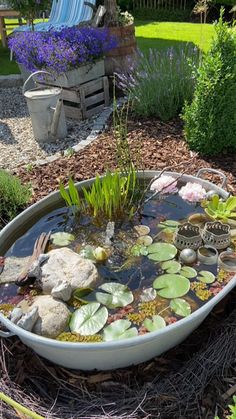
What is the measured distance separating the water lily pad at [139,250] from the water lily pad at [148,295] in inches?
11.2

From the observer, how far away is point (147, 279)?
2.21m

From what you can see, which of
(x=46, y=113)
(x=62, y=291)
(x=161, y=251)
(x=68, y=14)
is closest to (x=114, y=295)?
(x=62, y=291)

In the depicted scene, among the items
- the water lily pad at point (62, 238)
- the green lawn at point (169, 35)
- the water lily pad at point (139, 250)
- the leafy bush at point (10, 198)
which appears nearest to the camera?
the water lily pad at point (139, 250)

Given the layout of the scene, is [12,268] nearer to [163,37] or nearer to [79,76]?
[79,76]

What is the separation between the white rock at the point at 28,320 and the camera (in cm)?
181

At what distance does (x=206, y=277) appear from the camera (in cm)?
214

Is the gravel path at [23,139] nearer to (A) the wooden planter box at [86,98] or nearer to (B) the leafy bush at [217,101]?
(A) the wooden planter box at [86,98]

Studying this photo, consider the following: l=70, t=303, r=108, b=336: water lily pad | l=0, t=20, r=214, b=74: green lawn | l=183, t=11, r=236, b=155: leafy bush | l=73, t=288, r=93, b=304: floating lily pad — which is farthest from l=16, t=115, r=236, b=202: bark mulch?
l=0, t=20, r=214, b=74: green lawn

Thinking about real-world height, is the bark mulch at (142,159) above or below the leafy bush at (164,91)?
below

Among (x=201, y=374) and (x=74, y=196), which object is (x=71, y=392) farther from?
(x=74, y=196)

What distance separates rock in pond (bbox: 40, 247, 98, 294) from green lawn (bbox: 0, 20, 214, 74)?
5.92 metres

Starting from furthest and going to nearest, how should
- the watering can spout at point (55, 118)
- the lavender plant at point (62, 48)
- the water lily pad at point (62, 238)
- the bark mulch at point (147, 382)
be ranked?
the lavender plant at point (62, 48), the watering can spout at point (55, 118), the water lily pad at point (62, 238), the bark mulch at point (147, 382)

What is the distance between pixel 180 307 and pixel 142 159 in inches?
72.3

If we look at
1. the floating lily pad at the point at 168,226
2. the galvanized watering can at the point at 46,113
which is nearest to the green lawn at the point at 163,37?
the galvanized watering can at the point at 46,113
